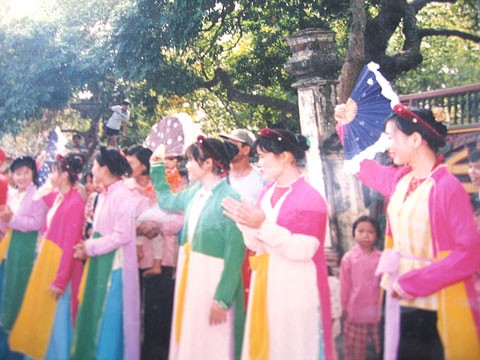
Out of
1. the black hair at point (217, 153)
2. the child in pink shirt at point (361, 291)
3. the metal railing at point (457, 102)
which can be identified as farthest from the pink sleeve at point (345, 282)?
the black hair at point (217, 153)

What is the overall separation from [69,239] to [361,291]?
2095 mm

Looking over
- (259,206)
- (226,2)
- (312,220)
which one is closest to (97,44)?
(226,2)

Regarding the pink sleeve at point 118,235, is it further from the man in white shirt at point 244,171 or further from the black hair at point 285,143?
the black hair at point 285,143

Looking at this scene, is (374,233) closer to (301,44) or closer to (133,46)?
(301,44)

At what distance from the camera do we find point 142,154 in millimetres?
3961

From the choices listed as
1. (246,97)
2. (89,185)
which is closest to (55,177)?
(89,185)

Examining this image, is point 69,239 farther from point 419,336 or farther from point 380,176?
point 419,336

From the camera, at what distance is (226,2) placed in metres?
3.59

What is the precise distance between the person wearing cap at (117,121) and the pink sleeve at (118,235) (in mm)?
570

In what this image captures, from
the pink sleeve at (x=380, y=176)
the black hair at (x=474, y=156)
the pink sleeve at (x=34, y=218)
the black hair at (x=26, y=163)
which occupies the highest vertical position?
the black hair at (x=26, y=163)

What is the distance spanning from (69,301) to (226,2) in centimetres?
213

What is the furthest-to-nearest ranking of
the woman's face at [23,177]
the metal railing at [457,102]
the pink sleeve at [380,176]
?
1. the woman's face at [23,177]
2. the pink sleeve at [380,176]
3. the metal railing at [457,102]

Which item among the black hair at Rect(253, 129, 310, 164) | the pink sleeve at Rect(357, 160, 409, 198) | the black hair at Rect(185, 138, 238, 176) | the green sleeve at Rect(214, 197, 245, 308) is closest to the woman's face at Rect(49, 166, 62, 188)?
the black hair at Rect(185, 138, 238, 176)

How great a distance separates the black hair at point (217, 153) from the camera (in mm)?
3469
